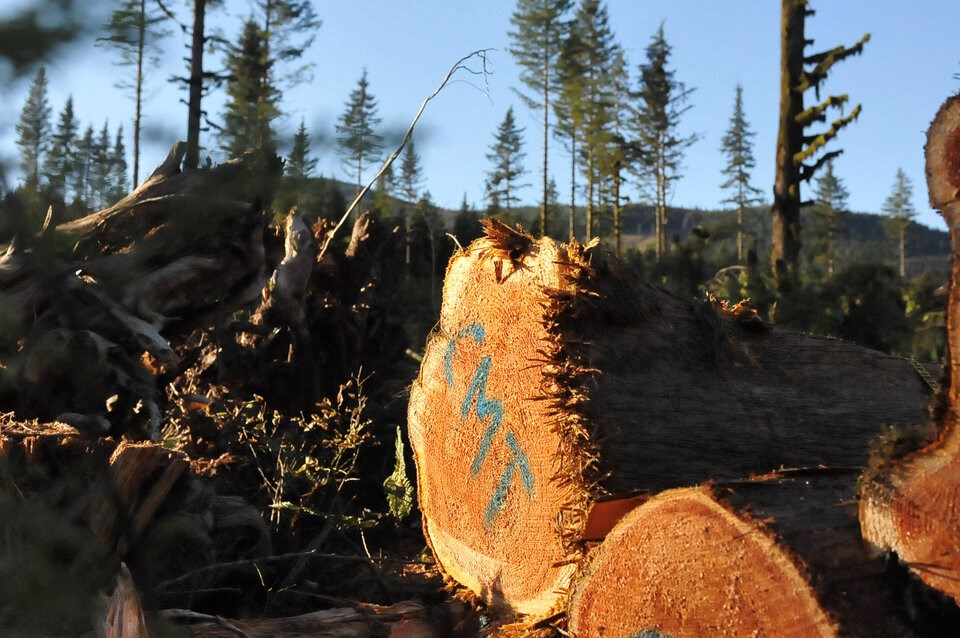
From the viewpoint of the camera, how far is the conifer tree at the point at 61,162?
113cm

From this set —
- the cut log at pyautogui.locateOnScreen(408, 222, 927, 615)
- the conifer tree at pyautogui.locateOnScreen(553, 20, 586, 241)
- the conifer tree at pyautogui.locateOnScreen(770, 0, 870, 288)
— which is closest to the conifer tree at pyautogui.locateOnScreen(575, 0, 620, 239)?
the conifer tree at pyautogui.locateOnScreen(553, 20, 586, 241)

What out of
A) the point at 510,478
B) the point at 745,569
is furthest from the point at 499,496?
the point at 745,569

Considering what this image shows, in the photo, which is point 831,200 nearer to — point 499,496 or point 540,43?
point 540,43

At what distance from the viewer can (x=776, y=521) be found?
76.7 inches

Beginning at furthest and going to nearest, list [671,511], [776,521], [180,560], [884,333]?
[884,333], [180,560], [671,511], [776,521]

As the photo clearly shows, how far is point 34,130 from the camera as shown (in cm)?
110

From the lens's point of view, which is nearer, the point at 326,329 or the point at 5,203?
the point at 5,203

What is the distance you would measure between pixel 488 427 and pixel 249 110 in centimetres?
219

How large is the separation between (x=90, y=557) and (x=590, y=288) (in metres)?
1.78

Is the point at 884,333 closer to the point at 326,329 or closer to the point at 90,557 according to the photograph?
the point at 326,329

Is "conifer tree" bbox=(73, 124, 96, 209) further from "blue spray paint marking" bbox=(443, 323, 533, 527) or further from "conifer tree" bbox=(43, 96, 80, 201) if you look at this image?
"blue spray paint marking" bbox=(443, 323, 533, 527)

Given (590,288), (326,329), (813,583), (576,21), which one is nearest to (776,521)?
(813,583)

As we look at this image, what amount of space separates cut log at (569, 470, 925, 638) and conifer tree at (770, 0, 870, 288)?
11.0 meters

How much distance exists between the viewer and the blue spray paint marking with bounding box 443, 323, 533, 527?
3080mm
